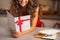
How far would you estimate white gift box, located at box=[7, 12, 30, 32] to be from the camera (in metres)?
0.99

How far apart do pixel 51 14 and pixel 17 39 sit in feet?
5.67

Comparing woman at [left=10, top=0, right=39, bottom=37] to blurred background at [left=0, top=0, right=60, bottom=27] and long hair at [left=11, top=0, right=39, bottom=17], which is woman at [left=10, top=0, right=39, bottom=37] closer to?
long hair at [left=11, top=0, right=39, bottom=17]

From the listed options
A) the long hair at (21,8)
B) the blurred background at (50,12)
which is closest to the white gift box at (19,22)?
the long hair at (21,8)

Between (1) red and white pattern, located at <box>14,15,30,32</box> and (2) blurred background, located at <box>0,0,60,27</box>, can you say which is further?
(2) blurred background, located at <box>0,0,60,27</box>

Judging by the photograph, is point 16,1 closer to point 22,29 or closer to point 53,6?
point 22,29

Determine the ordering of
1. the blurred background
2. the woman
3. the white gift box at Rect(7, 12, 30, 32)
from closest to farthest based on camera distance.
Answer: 1. the white gift box at Rect(7, 12, 30, 32)
2. the woman
3. the blurred background

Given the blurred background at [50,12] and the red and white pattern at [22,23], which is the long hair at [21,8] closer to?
the red and white pattern at [22,23]

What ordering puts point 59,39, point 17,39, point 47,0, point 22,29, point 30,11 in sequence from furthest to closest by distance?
point 47,0 → point 30,11 → point 22,29 → point 17,39 → point 59,39

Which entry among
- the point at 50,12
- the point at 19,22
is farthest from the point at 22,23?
the point at 50,12

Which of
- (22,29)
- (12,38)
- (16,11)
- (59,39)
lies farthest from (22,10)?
(59,39)

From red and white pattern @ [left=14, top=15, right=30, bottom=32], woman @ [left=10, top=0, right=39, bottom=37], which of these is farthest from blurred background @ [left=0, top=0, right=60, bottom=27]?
red and white pattern @ [left=14, top=15, right=30, bottom=32]

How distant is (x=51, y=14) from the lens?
103 inches

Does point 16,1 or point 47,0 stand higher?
point 16,1

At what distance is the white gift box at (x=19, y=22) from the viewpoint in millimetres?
988
